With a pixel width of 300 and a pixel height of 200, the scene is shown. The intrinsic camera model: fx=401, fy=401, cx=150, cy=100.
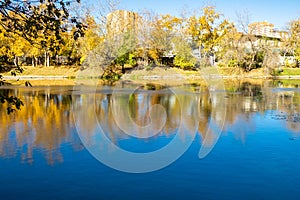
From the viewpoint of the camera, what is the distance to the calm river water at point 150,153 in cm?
652

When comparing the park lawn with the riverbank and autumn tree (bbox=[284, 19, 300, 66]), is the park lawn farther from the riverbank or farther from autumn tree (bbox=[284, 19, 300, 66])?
autumn tree (bbox=[284, 19, 300, 66])

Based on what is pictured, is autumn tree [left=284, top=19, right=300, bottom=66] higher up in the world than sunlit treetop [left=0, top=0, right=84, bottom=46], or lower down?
higher up

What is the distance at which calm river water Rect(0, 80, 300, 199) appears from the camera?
→ 6.52 meters

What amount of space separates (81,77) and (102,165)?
31552 millimetres

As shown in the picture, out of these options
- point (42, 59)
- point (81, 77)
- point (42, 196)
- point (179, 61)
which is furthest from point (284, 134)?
point (42, 59)

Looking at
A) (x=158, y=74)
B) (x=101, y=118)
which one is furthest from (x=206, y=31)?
(x=101, y=118)

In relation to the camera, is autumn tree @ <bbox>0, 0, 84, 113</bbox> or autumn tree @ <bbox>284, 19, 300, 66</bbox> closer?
autumn tree @ <bbox>0, 0, 84, 113</bbox>

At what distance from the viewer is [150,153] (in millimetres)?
8883

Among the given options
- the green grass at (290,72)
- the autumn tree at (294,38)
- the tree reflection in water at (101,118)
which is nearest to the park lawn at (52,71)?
the tree reflection in water at (101,118)

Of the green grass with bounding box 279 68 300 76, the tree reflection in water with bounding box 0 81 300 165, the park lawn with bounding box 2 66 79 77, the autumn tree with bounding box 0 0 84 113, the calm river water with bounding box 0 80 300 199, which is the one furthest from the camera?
the green grass with bounding box 279 68 300 76

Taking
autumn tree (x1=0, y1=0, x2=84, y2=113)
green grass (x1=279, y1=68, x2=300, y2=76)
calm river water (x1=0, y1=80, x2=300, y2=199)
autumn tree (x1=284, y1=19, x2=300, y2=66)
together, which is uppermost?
autumn tree (x1=284, y1=19, x2=300, y2=66)

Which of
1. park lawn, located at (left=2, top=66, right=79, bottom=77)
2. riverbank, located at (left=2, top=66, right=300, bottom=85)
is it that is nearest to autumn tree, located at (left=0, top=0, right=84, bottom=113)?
riverbank, located at (left=2, top=66, right=300, bottom=85)

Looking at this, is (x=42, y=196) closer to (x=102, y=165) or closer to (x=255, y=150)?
(x=102, y=165)

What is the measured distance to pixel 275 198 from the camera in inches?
242
